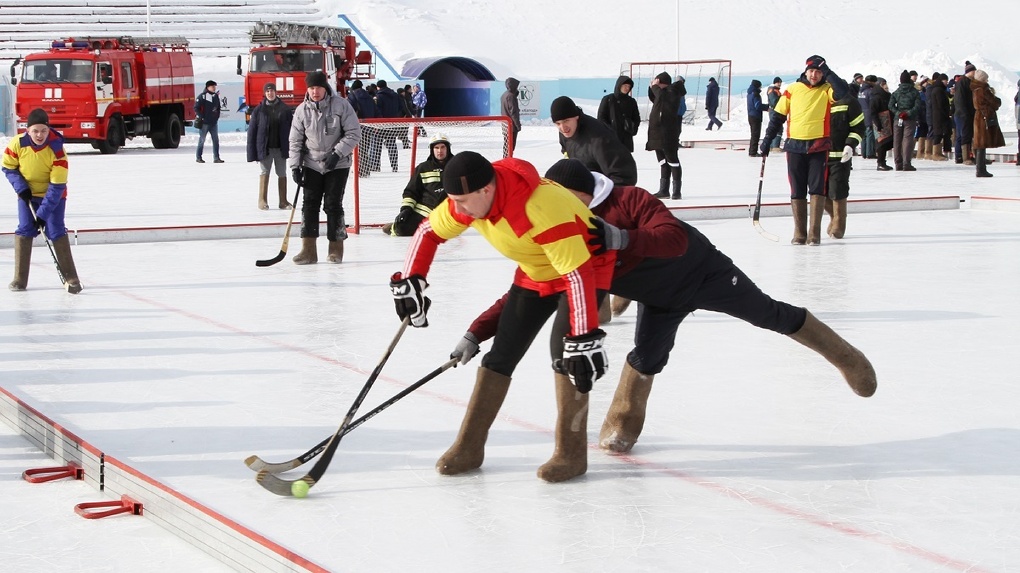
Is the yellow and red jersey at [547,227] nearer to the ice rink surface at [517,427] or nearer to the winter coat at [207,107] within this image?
the ice rink surface at [517,427]

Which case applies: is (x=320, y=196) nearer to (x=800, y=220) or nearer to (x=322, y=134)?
(x=322, y=134)

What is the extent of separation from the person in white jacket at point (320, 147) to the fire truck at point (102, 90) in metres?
15.7

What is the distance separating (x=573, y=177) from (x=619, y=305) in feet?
10.2

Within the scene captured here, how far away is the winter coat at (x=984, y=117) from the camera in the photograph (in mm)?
16938

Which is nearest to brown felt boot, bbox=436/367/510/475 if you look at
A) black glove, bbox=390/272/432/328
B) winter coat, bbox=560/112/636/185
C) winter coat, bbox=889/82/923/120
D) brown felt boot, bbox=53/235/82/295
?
black glove, bbox=390/272/432/328

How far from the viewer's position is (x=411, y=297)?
4180 millimetres

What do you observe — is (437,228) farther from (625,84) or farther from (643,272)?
(625,84)

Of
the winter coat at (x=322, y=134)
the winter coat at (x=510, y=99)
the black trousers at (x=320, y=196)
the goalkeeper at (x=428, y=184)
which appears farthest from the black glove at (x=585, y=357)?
the winter coat at (x=510, y=99)

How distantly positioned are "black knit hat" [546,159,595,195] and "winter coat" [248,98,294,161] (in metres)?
9.56

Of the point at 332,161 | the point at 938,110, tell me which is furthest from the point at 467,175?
the point at 938,110

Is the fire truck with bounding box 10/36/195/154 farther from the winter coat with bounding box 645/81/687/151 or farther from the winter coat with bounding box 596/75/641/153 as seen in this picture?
the winter coat with bounding box 645/81/687/151

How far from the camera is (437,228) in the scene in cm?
418

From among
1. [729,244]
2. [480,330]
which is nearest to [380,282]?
[729,244]

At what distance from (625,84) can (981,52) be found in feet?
175
